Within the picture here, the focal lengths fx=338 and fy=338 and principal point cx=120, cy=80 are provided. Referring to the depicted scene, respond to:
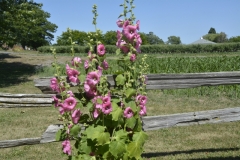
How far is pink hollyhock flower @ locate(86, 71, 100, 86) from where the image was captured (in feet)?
10.0

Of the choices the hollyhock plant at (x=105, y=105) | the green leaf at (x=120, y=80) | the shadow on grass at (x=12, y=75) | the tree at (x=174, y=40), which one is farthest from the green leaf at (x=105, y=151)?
the tree at (x=174, y=40)

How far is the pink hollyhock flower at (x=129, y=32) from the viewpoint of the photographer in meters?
3.19

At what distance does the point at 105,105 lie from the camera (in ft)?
9.87

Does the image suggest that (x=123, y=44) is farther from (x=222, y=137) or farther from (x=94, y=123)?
(x=222, y=137)

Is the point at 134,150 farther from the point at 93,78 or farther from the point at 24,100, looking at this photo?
the point at 24,100

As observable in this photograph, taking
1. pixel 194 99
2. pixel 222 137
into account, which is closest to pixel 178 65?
pixel 194 99

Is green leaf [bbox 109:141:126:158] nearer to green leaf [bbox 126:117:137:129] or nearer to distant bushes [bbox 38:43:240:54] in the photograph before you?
green leaf [bbox 126:117:137:129]

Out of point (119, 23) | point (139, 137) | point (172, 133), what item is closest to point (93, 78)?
point (119, 23)

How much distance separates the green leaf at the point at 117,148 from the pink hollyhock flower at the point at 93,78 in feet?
1.86

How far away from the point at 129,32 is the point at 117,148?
109 cm

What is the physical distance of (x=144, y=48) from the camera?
200 feet

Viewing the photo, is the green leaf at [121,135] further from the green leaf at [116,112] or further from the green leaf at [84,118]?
the green leaf at [84,118]

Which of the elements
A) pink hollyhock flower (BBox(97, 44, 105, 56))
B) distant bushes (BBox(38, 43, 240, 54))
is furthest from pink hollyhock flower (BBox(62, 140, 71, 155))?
distant bushes (BBox(38, 43, 240, 54))

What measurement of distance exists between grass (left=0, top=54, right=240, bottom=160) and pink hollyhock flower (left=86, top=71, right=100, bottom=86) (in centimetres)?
294
